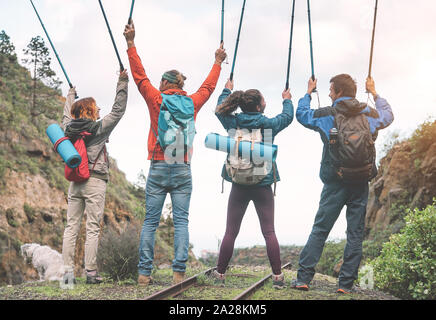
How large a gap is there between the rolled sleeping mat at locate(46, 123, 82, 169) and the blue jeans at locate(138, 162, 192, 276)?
99cm

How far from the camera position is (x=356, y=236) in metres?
5.66

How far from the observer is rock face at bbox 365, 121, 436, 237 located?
1179cm

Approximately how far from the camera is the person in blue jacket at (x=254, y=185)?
224 inches

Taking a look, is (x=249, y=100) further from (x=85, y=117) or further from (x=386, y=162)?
(x=386, y=162)

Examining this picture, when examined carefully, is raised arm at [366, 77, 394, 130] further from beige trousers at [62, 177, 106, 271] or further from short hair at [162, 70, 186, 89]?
beige trousers at [62, 177, 106, 271]

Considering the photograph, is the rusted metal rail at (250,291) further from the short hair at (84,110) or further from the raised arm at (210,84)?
the short hair at (84,110)

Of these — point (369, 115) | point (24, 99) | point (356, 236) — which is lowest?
point (356, 236)

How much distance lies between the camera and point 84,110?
6164mm

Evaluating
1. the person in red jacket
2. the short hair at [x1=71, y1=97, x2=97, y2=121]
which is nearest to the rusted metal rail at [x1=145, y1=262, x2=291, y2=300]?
the person in red jacket

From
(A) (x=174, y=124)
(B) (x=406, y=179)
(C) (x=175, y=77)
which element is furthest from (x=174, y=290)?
(B) (x=406, y=179)

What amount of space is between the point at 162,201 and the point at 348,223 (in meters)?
2.50

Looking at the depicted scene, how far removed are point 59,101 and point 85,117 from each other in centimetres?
2585
